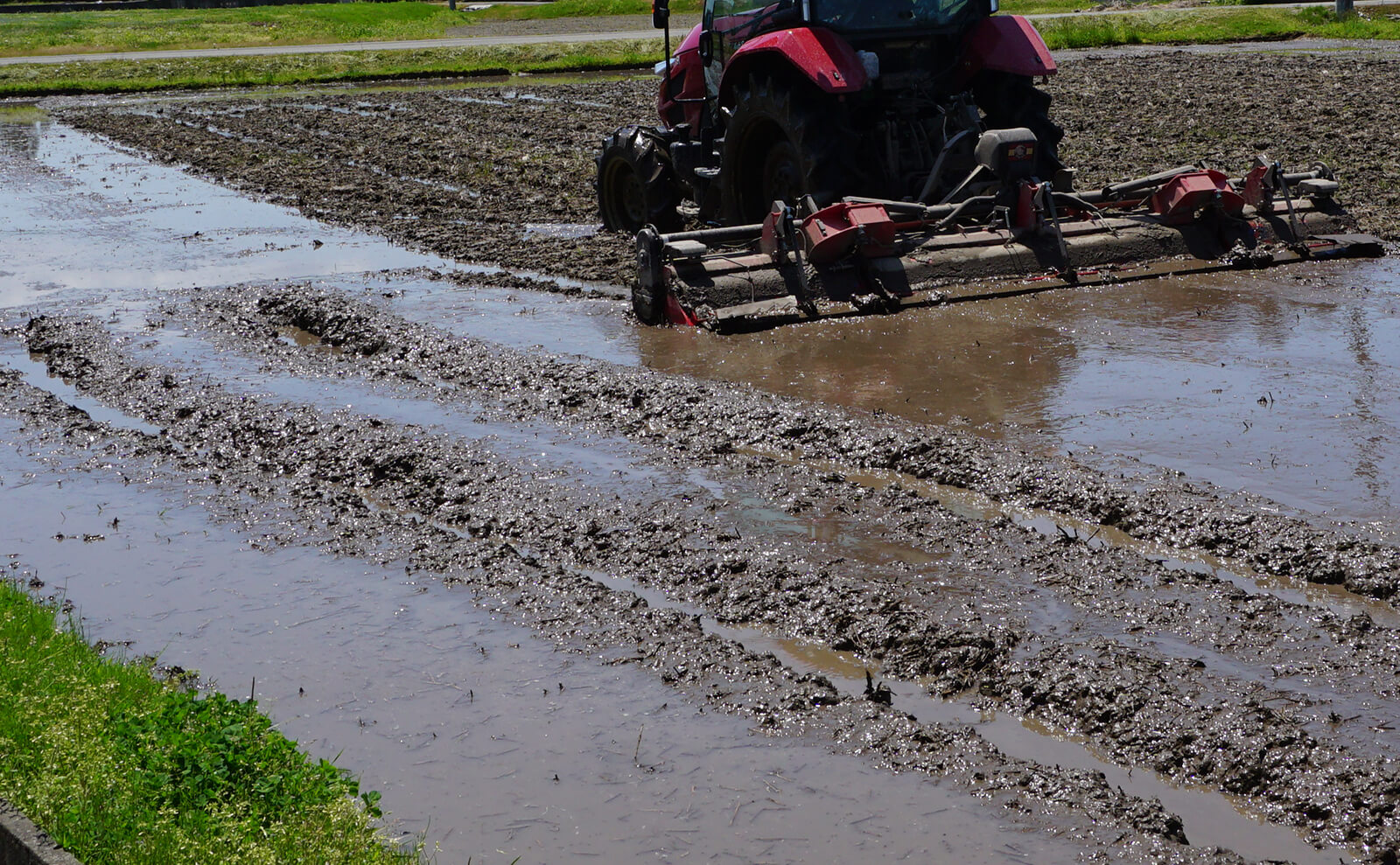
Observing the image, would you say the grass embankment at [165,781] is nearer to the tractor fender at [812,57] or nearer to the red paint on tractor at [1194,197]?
the tractor fender at [812,57]

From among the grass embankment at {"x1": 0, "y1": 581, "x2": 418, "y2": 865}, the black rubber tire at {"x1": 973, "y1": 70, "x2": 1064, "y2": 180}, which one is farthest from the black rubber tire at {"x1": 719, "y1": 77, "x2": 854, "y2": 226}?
the grass embankment at {"x1": 0, "y1": 581, "x2": 418, "y2": 865}

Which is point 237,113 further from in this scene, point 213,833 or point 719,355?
point 213,833

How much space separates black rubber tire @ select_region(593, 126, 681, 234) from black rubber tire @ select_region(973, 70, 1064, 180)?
2698 millimetres

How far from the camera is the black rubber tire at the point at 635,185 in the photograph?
1159 cm

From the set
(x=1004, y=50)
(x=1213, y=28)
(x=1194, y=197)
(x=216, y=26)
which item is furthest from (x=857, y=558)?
(x=216, y=26)

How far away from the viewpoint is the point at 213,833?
3535mm

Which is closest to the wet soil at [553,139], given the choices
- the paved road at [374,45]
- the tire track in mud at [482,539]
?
the tire track in mud at [482,539]

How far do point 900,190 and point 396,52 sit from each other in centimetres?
2953

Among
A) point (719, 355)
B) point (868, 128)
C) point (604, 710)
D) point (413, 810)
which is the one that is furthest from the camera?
point (868, 128)

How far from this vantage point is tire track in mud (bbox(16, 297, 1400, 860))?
3.83m

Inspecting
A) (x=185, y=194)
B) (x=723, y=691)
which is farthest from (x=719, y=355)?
(x=185, y=194)

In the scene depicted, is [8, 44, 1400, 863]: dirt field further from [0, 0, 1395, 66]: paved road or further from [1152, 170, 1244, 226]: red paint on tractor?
[0, 0, 1395, 66]: paved road

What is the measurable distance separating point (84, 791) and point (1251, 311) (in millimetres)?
7274

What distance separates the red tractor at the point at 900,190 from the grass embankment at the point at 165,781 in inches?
199
